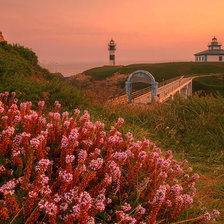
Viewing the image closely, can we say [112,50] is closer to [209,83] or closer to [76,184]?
[209,83]

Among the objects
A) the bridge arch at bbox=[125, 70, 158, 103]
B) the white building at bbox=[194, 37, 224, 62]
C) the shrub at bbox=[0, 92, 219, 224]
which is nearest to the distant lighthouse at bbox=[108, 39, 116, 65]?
the white building at bbox=[194, 37, 224, 62]

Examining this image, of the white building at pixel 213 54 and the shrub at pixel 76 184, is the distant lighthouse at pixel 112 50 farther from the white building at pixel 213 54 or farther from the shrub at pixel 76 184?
the shrub at pixel 76 184

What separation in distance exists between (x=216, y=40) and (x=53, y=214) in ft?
420

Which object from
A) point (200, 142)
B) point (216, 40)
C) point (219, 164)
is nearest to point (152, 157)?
point (219, 164)

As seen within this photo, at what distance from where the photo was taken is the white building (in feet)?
360

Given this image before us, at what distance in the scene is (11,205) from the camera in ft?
5.60

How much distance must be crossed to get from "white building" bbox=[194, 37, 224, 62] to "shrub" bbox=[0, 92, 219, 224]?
4718 inches

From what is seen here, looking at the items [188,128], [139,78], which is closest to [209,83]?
[139,78]

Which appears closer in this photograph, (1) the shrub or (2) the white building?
(1) the shrub

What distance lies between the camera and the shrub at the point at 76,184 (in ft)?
5.82

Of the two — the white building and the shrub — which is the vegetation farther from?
the white building

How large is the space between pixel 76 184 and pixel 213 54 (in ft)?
397

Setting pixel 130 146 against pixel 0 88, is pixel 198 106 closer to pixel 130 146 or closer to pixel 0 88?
pixel 130 146

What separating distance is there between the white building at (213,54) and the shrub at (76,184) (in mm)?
119835
